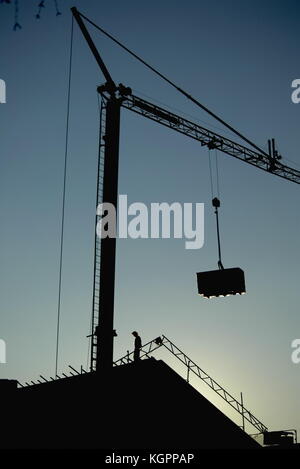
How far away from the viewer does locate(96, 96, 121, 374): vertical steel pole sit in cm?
2252

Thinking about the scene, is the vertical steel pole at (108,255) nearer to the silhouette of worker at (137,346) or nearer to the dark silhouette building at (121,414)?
the silhouette of worker at (137,346)

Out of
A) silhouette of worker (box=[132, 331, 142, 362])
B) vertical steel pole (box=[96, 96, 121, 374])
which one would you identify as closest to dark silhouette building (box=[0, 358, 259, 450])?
silhouette of worker (box=[132, 331, 142, 362])

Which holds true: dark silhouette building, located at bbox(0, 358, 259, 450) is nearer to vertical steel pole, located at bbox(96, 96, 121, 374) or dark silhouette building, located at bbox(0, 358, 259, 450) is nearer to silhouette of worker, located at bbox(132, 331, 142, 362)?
silhouette of worker, located at bbox(132, 331, 142, 362)

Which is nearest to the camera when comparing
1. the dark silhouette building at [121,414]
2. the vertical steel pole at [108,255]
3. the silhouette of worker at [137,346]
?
the dark silhouette building at [121,414]

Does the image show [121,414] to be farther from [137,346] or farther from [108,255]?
[108,255]

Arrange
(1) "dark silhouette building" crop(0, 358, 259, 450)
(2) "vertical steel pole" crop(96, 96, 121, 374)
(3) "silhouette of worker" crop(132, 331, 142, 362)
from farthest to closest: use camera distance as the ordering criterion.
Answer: (2) "vertical steel pole" crop(96, 96, 121, 374), (3) "silhouette of worker" crop(132, 331, 142, 362), (1) "dark silhouette building" crop(0, 358, 259, 450)

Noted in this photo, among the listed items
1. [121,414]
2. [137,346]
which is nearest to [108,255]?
[137,346]

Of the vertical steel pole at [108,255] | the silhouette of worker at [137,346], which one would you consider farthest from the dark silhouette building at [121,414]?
the vertical steel pole at [108,255]

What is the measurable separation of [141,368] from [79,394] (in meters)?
2.36

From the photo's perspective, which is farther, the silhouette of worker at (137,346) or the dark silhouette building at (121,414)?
the silhouette of worker at (137,346)

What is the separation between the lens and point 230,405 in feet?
69.7

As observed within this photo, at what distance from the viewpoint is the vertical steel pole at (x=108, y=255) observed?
2252 cm
